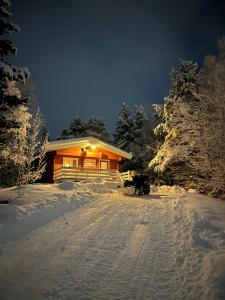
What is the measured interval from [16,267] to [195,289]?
3693 millimetres

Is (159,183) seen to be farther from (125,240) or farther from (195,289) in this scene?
(195,289)

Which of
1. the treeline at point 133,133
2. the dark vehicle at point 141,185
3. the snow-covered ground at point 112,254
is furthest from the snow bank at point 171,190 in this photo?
the treeline at point 133,133

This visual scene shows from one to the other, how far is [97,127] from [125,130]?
10.5m

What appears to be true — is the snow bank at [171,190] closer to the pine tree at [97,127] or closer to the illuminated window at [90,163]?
the illuminated window at [90,163]

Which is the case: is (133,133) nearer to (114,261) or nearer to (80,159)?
(80,159)

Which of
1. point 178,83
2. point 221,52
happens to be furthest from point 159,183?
point 221,52

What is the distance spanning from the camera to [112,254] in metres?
6.38

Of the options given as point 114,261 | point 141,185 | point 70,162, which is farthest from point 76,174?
point 114,261

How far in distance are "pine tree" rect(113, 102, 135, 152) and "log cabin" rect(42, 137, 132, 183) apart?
9500 millimetres

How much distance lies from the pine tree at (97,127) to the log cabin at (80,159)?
734 inches

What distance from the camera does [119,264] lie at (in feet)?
19.0

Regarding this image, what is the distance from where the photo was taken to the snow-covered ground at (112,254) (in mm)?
4621

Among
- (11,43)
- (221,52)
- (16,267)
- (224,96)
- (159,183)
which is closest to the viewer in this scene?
(16,267)

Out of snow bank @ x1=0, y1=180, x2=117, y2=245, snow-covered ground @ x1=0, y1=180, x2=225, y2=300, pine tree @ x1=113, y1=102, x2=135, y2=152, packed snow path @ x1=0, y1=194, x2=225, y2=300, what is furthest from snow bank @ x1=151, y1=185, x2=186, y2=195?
pine tree @ x1=113, y1=102, x2=135, y2=152
